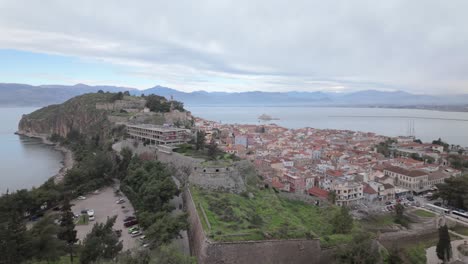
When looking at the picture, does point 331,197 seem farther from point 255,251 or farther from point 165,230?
point 165,230

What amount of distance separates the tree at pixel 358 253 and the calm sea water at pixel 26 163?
26947 millimetres

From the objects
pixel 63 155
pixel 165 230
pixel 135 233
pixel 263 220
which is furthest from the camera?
pixel 63 155

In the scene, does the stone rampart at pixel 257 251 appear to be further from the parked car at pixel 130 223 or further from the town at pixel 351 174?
the town at pixel 351 174

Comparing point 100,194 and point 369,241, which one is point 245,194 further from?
point 100,194

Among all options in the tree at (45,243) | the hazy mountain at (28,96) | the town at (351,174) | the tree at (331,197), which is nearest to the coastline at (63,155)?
the tree at (45,243)

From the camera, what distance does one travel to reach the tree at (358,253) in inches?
447

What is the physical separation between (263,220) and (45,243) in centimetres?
802

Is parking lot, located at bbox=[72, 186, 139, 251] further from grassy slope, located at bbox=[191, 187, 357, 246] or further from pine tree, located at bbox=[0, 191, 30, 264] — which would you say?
pine tree, located at bbox=[0, 191, 30, 264]

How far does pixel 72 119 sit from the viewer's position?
168 ft

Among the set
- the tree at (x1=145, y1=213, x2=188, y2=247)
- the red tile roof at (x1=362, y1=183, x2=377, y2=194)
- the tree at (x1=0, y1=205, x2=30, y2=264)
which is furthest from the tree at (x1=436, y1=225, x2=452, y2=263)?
the tree at (x1=0, y1=205, x2=30, y2=264)

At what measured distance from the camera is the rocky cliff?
43044 mm

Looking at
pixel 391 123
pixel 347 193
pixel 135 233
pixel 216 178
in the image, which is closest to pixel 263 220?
pixel 216 178

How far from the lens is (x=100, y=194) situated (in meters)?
24.0

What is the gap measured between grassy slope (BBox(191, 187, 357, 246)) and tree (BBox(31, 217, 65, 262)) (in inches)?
202
